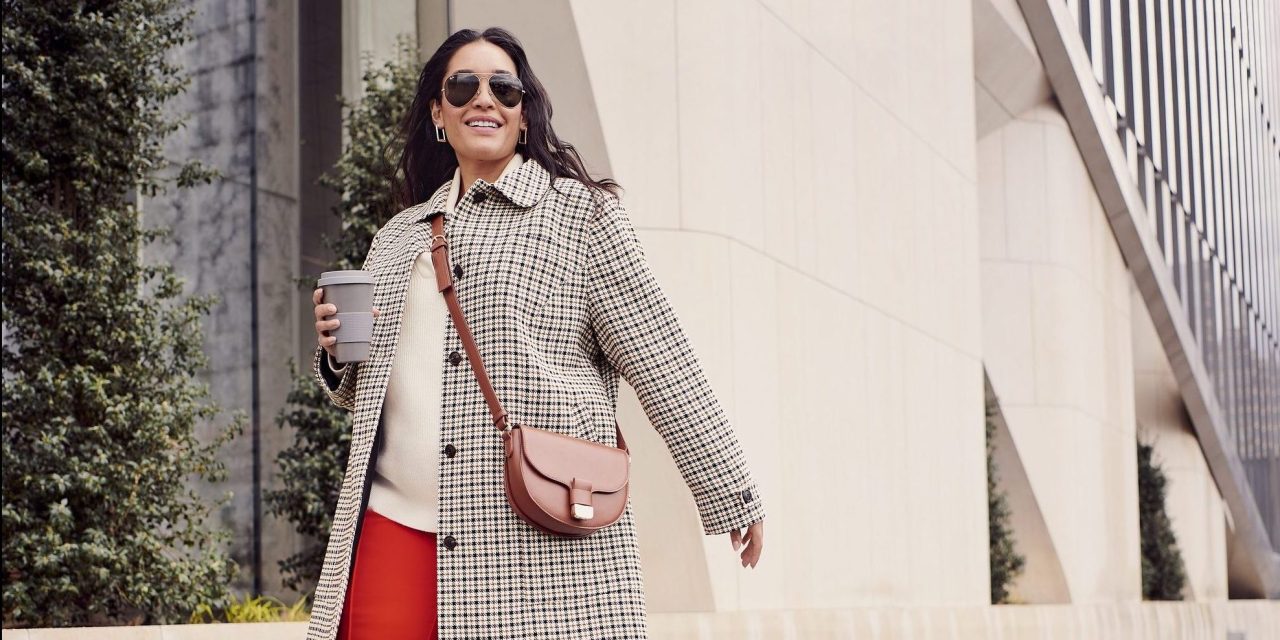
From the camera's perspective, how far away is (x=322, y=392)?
8.48 m

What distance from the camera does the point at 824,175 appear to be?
964 centimetres

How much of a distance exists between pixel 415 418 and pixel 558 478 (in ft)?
1.07

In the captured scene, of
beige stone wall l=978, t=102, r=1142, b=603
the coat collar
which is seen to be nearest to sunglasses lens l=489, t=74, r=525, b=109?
the coat collar

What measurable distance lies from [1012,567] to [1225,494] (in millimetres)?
13959

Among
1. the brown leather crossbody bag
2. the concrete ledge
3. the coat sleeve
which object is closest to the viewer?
the brown leather crossbody bag

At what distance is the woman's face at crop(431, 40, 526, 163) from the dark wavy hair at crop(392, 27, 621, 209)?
0.03 metres

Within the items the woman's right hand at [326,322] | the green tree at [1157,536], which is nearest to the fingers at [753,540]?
the woman's right hand at [326,322]

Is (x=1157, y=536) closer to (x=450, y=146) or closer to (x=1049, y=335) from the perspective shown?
(x=1049, y=335)

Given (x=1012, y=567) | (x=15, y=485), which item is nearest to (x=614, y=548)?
(x=15, y=485)

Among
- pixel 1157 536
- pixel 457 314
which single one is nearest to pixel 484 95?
pixel 457 314

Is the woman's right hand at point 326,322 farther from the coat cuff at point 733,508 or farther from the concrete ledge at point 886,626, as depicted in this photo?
the concrete ledge at point 886,626

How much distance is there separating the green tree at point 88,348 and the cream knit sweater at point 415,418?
4.65m

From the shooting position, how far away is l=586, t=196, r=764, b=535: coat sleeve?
2.86 m

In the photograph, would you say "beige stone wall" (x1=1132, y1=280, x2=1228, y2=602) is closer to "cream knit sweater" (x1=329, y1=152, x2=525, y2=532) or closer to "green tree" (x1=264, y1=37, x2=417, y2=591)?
"green tree" (x1=264, y1=37, x2=417, y2=591)
